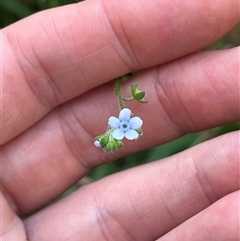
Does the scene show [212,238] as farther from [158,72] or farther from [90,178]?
[90,178]

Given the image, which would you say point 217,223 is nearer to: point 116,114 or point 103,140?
point 103,140

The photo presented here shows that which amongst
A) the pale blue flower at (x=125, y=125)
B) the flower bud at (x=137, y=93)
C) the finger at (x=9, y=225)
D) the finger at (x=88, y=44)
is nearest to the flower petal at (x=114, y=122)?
the pale blue flower at (x=125, y=125)

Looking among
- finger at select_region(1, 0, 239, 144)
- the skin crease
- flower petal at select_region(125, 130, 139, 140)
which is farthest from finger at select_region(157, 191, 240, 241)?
finger at select_region(1, 0, 239, 144)

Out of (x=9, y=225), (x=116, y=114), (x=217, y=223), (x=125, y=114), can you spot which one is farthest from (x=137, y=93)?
(x=9, y=225)

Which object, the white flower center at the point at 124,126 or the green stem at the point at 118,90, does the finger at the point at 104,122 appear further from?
the white flower center at the point at 124,126

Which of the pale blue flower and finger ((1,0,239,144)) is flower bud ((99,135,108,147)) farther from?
finger ((1,0,239,144))

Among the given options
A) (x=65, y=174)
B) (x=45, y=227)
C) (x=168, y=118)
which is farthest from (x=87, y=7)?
(x=45, y=227)
